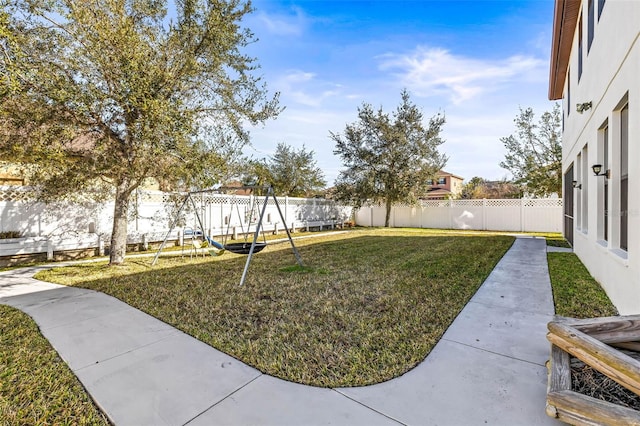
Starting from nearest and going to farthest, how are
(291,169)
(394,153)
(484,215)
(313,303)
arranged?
1. (313,303)
2. (484,215)
3. (394,153)
4. (291,169)

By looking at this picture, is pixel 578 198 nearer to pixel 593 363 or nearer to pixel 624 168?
pixel 624 168

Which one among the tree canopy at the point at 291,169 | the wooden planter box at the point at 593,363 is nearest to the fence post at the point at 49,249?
the wooden planter box at the point at 593,363

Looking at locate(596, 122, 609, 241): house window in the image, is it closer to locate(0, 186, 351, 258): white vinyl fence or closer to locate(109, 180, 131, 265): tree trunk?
locate(0, 186, 351, 258): white vinyl fence

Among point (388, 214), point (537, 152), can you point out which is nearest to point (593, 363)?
point (388, 214)

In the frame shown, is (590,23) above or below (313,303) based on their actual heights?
above

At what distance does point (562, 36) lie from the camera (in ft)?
23.5

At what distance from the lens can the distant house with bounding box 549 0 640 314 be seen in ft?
9.29

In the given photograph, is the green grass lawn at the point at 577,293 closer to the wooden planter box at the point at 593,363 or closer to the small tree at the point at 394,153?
the wooden planter box at the point at 593,363

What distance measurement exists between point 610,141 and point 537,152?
13467 millimetres

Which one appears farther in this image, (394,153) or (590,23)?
(394,153)

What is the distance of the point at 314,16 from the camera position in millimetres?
8578

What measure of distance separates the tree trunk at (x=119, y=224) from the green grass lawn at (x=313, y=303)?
42cm

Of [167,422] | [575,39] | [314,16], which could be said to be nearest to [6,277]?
[167,422]

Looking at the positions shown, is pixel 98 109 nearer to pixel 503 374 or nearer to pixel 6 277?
pixel 6 277
